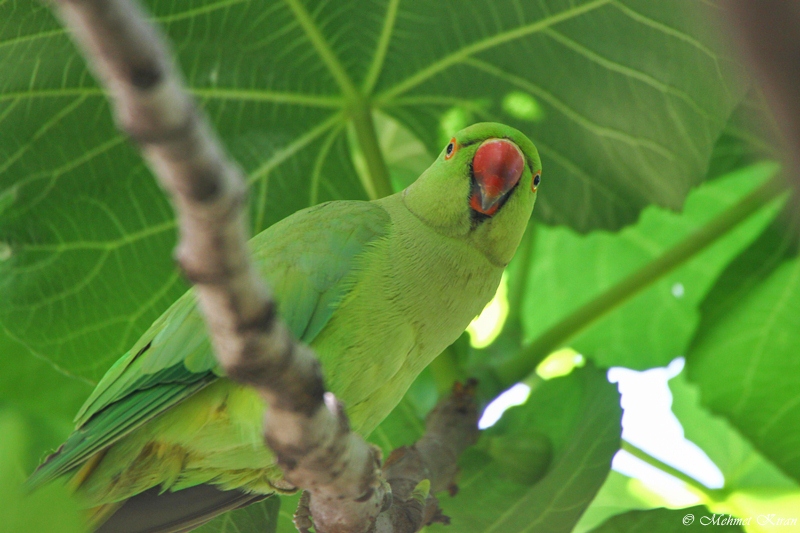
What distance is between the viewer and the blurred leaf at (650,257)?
3.45 meters

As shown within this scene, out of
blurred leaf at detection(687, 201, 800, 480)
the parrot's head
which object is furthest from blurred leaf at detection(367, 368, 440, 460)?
blurred leaf at detection(687, 201, 800, 480)

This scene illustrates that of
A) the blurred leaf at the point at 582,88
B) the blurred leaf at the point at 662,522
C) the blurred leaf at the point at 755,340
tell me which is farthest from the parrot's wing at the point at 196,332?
the blurred leaf at the point at 755,340

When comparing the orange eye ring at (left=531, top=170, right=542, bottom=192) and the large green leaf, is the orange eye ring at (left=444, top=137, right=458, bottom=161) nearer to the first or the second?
the orange eye ring at (left=531, top=170, right=542, bottom=192)

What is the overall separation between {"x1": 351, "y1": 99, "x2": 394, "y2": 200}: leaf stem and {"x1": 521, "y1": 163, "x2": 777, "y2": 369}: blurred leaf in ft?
3.52

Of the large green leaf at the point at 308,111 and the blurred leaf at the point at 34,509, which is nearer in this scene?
the blurred leaf at the point at 34,509

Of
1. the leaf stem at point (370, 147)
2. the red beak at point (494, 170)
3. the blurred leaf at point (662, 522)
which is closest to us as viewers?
the red beak at point (494, 170)

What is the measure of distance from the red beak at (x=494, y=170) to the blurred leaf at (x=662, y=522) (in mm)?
1095

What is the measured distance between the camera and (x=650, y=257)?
359 cm

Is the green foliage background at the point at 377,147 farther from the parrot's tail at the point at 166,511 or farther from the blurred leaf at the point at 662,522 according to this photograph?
the parrot's tail at the point at 166,511

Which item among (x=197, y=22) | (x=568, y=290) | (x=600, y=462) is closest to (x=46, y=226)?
(x=197, y=22)

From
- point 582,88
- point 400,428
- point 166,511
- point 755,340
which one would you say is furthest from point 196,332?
point 755,340

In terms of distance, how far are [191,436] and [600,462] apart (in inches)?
48.0

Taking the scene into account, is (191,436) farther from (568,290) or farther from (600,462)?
(568,290)

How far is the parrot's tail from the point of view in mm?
2170
